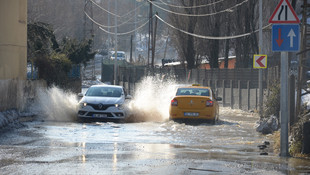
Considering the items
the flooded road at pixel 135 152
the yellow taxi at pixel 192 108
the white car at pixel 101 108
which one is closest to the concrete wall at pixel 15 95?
the flooded road at pixel 135 152

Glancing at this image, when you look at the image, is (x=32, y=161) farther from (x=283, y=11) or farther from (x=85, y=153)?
(x=283, y=11)

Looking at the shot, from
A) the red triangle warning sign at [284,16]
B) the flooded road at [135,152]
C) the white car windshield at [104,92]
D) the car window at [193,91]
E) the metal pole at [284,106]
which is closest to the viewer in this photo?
the flooded road at [135,152]

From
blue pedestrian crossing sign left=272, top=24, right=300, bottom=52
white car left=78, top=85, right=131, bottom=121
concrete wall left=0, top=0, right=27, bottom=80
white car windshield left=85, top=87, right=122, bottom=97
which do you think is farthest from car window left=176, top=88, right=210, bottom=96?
blue pedestrian crossing sign left=272, top=24, right=300, bottom=52

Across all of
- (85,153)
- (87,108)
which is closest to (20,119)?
(87,108)

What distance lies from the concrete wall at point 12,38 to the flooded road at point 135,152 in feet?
13.9

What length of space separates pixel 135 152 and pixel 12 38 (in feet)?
38.6

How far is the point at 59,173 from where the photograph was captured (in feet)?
32.8

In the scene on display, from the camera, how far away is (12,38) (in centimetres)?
2327

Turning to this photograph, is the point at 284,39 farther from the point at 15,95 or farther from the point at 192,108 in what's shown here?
the point at 15,95

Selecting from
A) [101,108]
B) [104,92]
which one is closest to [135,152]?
[101,108]

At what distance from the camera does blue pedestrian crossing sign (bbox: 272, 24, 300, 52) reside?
1273 centimetres

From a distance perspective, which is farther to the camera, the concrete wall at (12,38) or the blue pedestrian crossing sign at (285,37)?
the concrete wall at (12,38)

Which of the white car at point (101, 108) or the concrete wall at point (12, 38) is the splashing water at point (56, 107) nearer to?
the white car at point (101, 108)

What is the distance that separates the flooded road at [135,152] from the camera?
1069 centimetres
